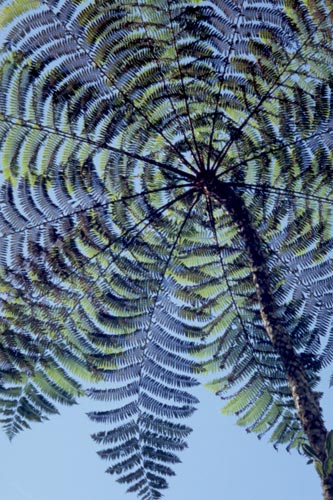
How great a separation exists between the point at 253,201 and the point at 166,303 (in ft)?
2.75

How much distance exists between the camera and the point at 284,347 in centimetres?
297

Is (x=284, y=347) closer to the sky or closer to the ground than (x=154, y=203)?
closer to the ground

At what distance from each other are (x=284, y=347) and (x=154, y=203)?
1.52 meters

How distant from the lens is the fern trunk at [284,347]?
2.59 meters

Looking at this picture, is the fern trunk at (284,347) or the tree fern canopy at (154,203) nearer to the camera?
the fern trunk at (284,347)

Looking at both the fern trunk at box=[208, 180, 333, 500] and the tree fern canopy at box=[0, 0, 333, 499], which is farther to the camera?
the tree fern canopy at box=[0, 0, 333, 499]

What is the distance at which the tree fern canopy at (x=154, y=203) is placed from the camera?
3824mm

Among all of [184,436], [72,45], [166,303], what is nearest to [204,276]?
[166,303]

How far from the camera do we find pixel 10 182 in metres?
4.03

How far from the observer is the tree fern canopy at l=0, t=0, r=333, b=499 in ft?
12.5

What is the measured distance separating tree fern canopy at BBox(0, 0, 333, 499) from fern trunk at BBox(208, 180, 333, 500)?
392 mm

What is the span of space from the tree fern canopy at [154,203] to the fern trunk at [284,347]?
15.4 inches

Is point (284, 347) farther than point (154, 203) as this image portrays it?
No

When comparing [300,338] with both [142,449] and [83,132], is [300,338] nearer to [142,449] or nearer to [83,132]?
[142,449]
